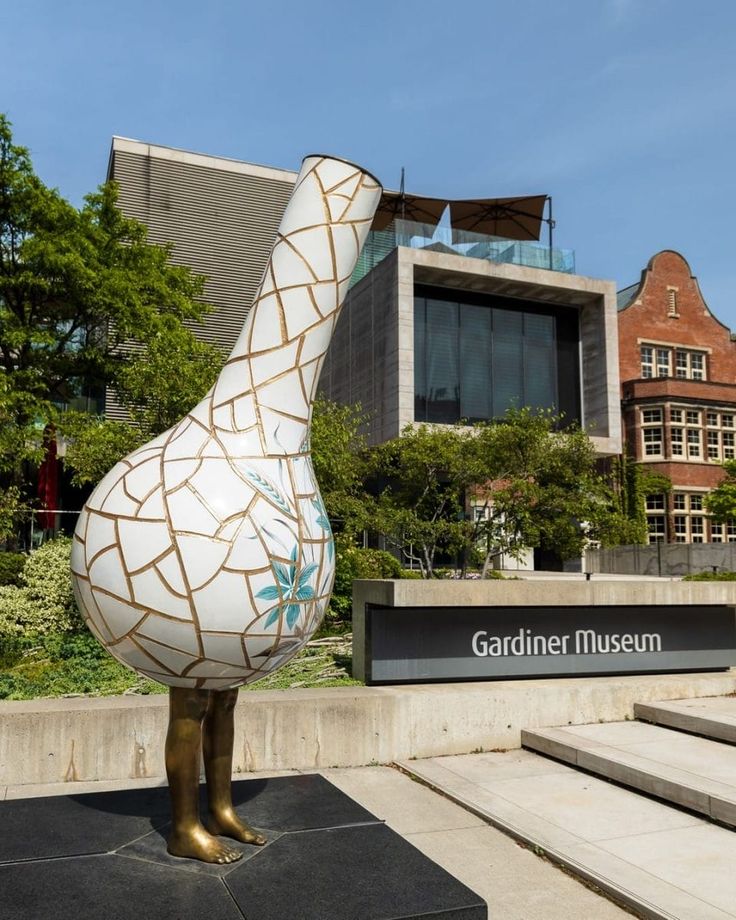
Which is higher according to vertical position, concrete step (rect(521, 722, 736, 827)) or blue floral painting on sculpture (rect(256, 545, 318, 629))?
blue floral painting on sculpture (rect(256, 545, 318, 629))

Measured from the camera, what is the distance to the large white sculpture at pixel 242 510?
136 inches

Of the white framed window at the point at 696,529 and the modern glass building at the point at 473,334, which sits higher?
the modern glass building at the point at 473,334

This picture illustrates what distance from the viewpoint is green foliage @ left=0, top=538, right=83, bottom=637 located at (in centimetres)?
1171

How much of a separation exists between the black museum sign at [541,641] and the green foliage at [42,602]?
580cm

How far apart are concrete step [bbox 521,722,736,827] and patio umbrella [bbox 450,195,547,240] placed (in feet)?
100

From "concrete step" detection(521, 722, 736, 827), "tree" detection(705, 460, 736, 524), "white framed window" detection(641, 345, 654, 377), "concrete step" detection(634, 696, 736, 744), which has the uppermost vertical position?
"white framed window" detection(641, 345, 654, 377)

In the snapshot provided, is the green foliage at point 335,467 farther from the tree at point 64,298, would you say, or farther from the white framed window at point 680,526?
the white framed window at point 680,526

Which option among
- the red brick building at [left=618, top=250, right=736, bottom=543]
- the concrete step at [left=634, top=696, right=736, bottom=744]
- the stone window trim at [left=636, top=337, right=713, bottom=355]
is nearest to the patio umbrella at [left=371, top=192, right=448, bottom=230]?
the red brick building at [left=618, top=250, right=736, bottom=543]

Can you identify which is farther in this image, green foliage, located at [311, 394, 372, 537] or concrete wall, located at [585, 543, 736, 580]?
concrete wall, located at [585, 543, 736, 580]

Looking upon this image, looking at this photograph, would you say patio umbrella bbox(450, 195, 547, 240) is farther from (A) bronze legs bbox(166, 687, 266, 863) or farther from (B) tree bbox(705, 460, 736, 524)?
(A) bronze legs bbox(166, 687, 266, 863)

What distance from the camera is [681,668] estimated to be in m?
9.27

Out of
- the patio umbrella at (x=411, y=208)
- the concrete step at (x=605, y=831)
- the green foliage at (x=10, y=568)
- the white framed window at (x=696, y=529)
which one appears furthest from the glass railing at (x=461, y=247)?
the concrete step at (x=605, y=831)

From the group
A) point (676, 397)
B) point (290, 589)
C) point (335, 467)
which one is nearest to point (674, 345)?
point (676, 397)

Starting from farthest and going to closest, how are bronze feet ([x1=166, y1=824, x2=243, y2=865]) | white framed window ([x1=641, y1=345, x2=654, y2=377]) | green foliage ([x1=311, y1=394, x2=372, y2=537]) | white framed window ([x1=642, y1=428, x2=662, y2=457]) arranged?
white framed window ([x1=641, y1=345, x2=654, y2=377]) < white framed window ([x1=642, y1=428, x2=662, y2=457]) < green foliage ([x1=311, y1=394, x2=372, y2=537]) < bronze feet ([x1=166, y1=824, x2=243, y2=865])
